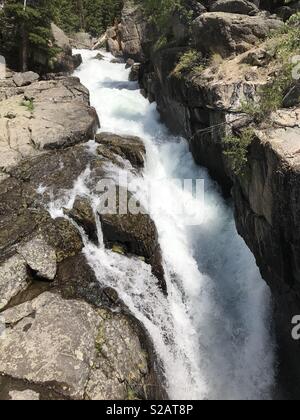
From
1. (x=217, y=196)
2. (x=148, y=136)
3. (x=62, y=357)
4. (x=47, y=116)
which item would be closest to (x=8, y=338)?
(x=62, y=357)

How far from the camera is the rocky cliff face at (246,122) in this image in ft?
30.8

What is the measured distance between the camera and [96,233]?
12.8 m

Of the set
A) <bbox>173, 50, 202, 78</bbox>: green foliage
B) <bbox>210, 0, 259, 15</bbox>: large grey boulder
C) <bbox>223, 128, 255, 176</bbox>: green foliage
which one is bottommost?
<bbox>223, 128, 255, 176</bbox>: green foliage

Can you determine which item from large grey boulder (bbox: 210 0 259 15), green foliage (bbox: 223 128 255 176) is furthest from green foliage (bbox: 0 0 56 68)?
green foliage (bbox: 223 128 255 176)

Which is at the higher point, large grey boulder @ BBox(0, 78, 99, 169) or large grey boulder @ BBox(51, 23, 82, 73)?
large grey boulder @ BBox(51, 23, 82, 73)

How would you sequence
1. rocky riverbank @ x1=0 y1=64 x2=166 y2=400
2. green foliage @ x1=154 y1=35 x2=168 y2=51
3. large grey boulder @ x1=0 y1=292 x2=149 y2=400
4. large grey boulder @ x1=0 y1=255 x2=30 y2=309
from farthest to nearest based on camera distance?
green foliage @ x1=154 y1=35 x2=168 y2=51, large grey boulder @ x1=0 y1=255 x2=30 y2=309, rocky riverbank @ x1=0 y1=64 x2=166 y2=400, large grey boulder @ x1=0 y1=292 x2=149 y2=400

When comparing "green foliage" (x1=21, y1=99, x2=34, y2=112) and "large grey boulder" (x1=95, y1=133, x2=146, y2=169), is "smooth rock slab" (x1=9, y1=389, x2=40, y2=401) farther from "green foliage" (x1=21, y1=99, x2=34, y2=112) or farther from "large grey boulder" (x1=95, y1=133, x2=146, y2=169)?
"green foliage" (x1=21, y1=99, x2=34, y2=112)

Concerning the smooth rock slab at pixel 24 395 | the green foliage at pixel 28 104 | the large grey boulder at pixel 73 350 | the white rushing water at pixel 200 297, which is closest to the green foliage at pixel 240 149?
the white rushing water at pixel 200 297

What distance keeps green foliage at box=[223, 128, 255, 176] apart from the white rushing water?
13.2 ft

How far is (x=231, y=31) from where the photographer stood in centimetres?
1598

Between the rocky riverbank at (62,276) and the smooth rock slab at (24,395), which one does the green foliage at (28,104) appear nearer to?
the rocky riverbank at (62,276)

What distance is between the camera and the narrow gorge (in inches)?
368

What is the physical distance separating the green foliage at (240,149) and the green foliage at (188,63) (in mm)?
7108
